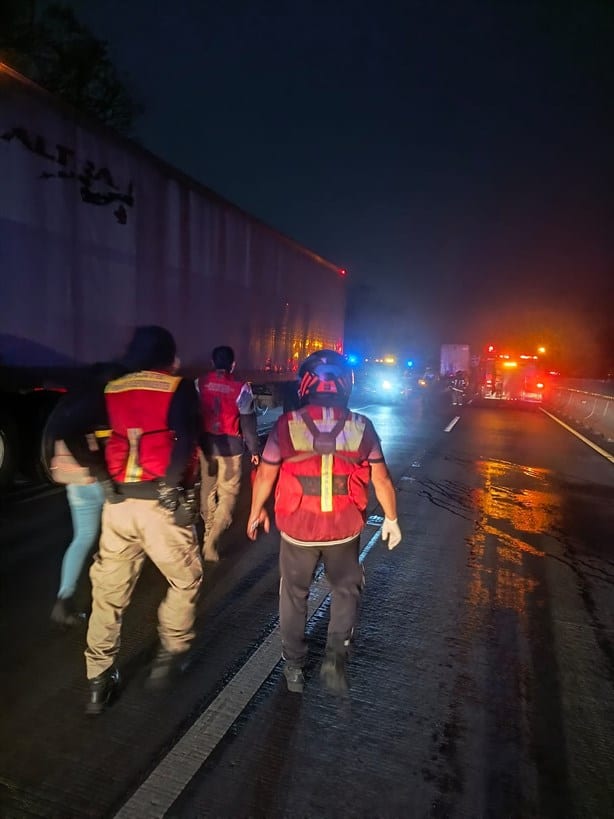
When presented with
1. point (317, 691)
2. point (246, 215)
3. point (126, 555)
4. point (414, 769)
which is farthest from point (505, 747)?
point (246, 215)

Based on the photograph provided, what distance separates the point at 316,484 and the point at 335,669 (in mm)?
1073

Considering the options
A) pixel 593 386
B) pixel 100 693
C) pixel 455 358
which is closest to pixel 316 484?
pixel 100 693

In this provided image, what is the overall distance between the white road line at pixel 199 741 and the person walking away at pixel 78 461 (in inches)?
Result: 50.3

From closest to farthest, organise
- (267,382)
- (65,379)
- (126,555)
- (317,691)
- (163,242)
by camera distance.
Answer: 1. (126,555)
2. (317,691)
3. (65,379)
4. (163,242)
5. (267,382)

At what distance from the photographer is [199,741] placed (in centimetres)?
274

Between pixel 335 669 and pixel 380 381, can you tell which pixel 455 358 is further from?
pixel 335 669

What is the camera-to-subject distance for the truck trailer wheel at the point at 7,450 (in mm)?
6434

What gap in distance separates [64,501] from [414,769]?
5682 mm

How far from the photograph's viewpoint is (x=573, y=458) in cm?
1185

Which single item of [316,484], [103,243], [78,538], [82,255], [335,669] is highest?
[103,243]

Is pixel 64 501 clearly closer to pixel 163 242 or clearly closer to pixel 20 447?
pixel 20 447

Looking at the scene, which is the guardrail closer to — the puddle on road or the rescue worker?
the puddle on road

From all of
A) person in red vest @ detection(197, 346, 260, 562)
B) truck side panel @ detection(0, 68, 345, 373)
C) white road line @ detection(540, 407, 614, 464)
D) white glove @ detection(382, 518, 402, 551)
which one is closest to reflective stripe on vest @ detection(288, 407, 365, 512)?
white glove @ detection(382, 518, 402, 551)

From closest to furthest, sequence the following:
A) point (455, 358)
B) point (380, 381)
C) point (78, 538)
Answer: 1. point (78, 538)
2. point (380, 381)
3. point (455, 358)
